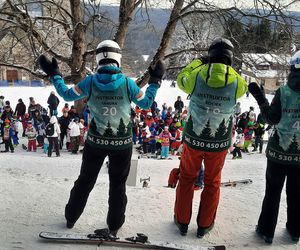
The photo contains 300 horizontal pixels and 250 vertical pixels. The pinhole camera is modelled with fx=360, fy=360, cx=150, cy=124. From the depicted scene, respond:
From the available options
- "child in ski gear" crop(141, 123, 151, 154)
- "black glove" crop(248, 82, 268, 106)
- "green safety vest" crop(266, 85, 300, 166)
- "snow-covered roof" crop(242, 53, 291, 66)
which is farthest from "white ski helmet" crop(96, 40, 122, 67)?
"child in ski gear" crop(141, 123, 151, 154)

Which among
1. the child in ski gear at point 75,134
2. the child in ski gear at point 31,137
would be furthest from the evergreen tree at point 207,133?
the child in ski gear at point 31,137

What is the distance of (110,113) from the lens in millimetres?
3283

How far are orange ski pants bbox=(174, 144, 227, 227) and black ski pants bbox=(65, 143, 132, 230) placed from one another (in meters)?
0.56

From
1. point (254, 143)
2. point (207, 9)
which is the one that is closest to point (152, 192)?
point (207, 9)

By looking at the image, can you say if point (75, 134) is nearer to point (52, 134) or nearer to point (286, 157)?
point (52, 134)

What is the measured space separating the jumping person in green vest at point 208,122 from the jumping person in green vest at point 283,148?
0.32 m

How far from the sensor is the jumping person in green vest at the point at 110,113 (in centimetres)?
325

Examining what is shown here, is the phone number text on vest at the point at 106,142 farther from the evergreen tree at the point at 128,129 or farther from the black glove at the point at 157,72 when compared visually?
the black glove at the point at 157,72

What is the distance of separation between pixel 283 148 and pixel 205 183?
0.80 m

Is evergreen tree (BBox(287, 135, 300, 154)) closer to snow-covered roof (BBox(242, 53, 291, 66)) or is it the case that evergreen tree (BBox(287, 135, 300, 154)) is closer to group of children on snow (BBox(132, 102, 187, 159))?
snow-covered roof (BBox(242, 53, 291, 66))

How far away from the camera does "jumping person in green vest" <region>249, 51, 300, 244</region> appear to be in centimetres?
328

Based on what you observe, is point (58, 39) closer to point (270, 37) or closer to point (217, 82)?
point (270, 37)

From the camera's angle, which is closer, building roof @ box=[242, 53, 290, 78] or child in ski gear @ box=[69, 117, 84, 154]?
building roof @ box=[242, 53, 290, 78]

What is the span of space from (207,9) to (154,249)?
8220mm
